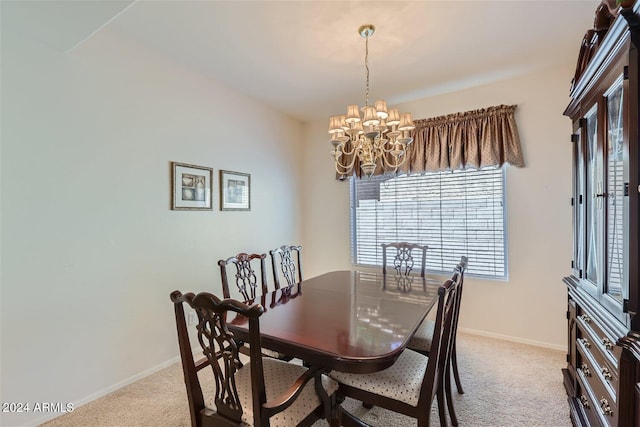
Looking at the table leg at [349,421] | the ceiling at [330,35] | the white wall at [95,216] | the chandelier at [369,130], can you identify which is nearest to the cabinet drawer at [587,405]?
the table leg at [349,421]

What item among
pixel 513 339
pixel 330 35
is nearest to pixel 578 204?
pixel 513 339

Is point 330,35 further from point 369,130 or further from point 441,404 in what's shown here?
point 441,404

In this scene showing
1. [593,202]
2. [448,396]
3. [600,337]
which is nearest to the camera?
[600,337]

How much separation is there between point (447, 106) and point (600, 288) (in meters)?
2.55

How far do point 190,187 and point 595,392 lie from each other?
3.17 metres

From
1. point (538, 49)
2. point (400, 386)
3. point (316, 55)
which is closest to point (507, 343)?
point (400, 386)

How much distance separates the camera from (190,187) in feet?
9.43

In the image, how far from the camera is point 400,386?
1.54m

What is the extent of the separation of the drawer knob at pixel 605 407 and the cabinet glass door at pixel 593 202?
0.54 m

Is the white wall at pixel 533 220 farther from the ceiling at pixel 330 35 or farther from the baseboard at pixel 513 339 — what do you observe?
the ceiling at pixel 330 35

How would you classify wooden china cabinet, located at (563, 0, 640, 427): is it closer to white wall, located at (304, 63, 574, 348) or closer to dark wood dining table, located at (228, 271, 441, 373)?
dark wood dining table, located at (228, 271, 441, 373)

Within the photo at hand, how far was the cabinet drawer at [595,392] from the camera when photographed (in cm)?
131

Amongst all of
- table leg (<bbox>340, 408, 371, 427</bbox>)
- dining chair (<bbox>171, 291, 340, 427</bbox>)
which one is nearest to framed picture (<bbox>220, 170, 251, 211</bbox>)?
dining chair (<bbox>171, 291, 340, 427</bbox>)

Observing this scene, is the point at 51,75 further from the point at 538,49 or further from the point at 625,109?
the point at 538,49
